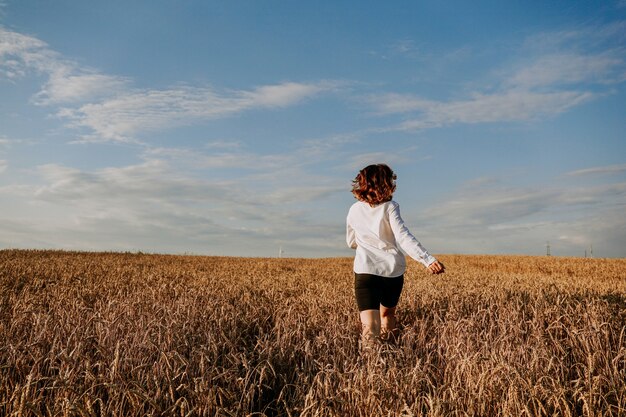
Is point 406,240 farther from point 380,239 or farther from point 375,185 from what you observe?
point 375,185

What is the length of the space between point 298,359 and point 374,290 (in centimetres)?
120

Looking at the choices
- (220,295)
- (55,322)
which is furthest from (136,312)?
(220,295)

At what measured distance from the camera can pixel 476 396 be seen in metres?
3.39

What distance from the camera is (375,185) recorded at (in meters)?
5.38

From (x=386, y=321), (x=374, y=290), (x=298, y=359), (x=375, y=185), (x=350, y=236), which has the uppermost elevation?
(x=375, y=185)

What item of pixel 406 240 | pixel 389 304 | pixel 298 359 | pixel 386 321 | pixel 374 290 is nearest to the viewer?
pixel 298 359

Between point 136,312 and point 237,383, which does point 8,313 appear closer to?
point 136,312

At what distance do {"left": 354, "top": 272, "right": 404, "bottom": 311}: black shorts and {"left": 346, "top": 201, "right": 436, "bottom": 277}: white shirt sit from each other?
3.1 inches

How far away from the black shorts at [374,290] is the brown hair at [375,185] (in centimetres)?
83

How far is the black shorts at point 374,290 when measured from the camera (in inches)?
209

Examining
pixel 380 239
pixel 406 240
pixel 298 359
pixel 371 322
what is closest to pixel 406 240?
pixel 406 240

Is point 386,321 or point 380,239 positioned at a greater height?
point 380,239

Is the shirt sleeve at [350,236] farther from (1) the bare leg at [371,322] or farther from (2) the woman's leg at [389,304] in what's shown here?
(1) the bare leg at [371,322]

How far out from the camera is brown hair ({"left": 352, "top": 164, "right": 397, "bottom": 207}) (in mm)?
5375
